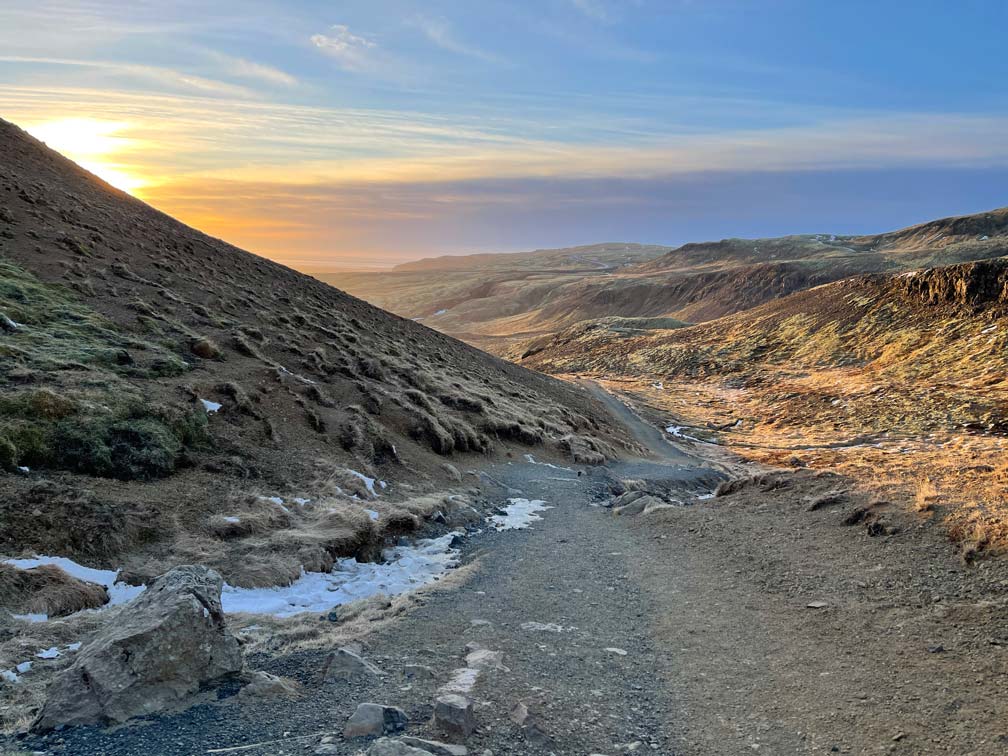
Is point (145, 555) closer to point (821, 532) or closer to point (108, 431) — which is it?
point (108, 431)

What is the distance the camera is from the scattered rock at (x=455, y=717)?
6023 mm

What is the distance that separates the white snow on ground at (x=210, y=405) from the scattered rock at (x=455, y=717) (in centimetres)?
1291

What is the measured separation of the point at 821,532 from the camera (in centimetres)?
1243

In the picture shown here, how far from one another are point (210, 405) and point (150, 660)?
39.0ft

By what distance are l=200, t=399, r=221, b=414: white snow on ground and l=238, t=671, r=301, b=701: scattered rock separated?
1134cm

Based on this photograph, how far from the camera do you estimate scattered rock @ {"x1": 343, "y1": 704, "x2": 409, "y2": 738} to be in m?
5.91

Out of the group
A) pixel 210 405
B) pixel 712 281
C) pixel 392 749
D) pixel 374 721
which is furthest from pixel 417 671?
pixel 712 281

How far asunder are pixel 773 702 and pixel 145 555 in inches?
385

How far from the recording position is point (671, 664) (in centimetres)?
810

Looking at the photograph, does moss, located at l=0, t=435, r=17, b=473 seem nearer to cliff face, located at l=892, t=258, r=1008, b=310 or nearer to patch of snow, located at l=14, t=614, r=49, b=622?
patch of snow, located at l=14, t=614, r=49, b=622

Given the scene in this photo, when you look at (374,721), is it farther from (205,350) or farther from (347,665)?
(205,350)

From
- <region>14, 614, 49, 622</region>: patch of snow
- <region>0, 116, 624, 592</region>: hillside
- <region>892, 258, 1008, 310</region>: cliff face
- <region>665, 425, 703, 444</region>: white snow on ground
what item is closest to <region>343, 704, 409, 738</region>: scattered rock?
<region>14, 614, 49, 622</region>: patch of snow

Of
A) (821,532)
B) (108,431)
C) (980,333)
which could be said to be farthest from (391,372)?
(980,333)

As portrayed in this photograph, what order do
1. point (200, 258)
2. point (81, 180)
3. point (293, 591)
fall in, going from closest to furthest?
point (293, 591) < point (200, 258) < point (81, 180)
